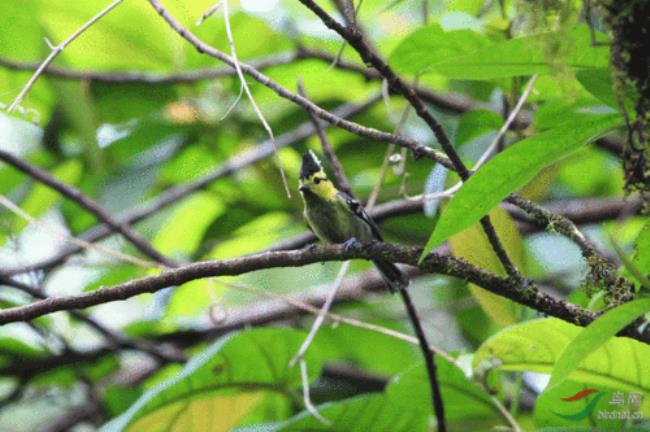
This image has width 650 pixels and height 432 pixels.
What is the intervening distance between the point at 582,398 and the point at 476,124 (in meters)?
0.78

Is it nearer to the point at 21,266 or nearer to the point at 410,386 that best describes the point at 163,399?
the point at 410,386

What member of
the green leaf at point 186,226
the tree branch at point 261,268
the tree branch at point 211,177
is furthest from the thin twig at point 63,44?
the green leaf at point 186,226

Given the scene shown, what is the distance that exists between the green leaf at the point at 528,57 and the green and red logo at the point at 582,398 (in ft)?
2.26

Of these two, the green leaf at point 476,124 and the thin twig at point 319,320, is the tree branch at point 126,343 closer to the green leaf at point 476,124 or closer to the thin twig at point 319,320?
the thin twig at point 319,320

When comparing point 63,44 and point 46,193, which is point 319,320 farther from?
point 46,193

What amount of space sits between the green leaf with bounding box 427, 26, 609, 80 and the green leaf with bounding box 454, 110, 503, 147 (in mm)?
964

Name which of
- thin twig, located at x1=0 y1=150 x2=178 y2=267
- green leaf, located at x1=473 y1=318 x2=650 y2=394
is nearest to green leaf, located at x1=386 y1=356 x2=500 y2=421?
green leaf, located at x1=473 y1=318 x2=650 y2=394

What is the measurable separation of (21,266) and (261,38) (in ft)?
3.48

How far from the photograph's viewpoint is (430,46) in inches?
64.3

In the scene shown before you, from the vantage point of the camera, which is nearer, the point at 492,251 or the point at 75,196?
the point at 492,251

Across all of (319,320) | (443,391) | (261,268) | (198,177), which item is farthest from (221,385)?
(198,177)

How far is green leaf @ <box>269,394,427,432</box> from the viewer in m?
1.74

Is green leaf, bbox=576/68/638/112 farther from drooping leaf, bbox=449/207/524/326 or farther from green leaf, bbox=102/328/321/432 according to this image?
green leaf, bbox=102/328/321/432

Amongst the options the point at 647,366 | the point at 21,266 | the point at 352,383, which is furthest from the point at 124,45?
the point at 647,366
